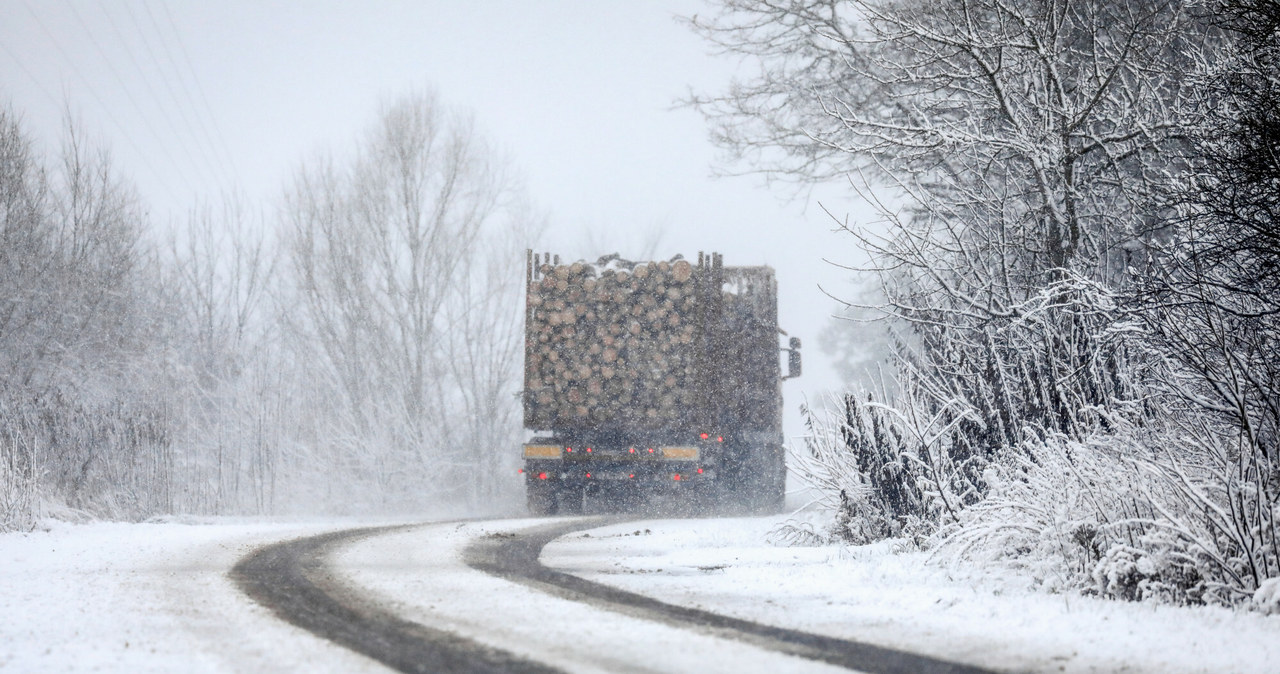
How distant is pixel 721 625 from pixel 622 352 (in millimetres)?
10471

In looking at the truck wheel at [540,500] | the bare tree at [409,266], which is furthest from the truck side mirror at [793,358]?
the bare tree at [409,266]

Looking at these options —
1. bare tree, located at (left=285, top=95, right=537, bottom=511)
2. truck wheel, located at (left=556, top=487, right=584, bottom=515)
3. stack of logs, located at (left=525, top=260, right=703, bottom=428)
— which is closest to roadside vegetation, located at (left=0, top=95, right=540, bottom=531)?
bare tree, located at (left=285, top=95, right=537, bottom=511)

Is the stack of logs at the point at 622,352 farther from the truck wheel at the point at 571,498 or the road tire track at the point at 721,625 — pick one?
the road tire track at the point at 721,625

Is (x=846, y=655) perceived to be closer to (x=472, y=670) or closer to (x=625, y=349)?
(x=472, y=670)

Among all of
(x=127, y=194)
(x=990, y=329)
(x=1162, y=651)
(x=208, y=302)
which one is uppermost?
(x=127, y=194)

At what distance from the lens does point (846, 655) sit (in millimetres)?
3340

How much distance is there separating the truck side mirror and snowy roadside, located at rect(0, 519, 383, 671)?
32.6 ft

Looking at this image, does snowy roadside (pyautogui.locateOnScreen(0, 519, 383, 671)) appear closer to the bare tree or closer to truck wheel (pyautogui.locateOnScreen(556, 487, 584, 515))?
truck wheel (pyautogui.locateOnScreen(556, 487, 584, 515))

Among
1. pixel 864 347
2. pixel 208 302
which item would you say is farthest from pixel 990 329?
pixel 864 347

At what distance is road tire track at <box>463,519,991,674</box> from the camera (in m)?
3.20

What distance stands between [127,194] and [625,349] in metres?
11.3

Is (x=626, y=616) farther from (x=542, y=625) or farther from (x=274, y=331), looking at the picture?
(x=274, y=331)

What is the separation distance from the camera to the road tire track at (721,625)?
126 inches

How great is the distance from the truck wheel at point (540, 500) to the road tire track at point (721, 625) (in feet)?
24.8
